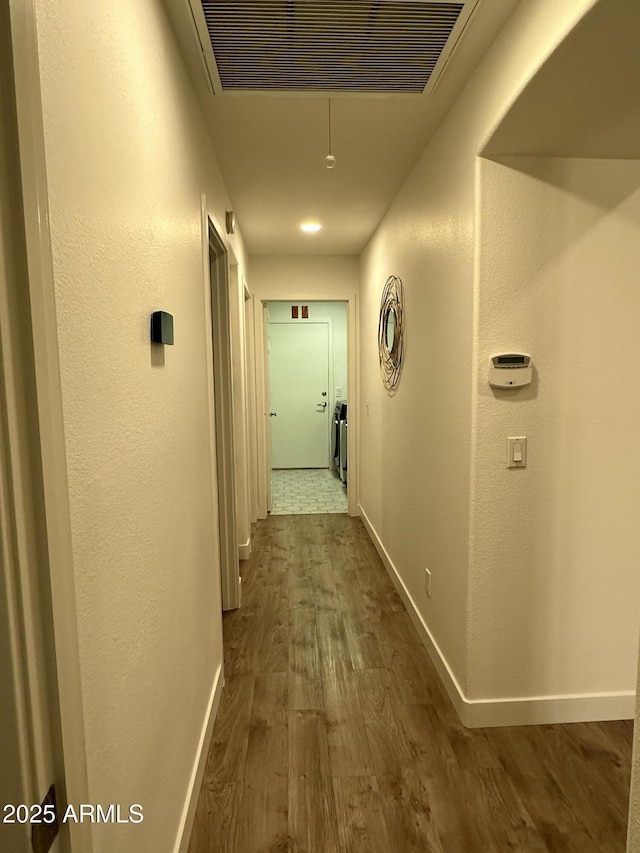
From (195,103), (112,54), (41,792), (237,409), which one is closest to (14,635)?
(41,792)

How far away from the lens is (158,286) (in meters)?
1.24

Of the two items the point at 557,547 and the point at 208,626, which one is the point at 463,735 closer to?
the point at 557,547

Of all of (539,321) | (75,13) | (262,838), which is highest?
(75,13)

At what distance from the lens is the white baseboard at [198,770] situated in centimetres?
135

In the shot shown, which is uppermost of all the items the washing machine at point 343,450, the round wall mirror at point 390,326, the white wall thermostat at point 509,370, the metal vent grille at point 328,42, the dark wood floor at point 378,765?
the metal vent grille at point 328,42

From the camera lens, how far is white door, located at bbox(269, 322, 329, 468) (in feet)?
21.5

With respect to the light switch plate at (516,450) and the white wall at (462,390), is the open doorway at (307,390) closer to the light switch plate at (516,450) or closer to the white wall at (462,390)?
the white wall at (462,390)

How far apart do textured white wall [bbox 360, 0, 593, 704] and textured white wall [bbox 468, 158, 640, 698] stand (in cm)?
8

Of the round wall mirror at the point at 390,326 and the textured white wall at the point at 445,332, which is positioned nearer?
the textured white wall at the point at 445,332

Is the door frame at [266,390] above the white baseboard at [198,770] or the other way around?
above

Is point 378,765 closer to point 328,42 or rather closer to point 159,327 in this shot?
point 159,327

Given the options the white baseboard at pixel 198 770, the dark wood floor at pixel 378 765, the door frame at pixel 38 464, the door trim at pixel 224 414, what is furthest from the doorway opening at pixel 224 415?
the door frame at pixel 38 464

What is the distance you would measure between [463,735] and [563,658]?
1.60ft

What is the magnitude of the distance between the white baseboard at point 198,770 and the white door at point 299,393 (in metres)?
4.79
